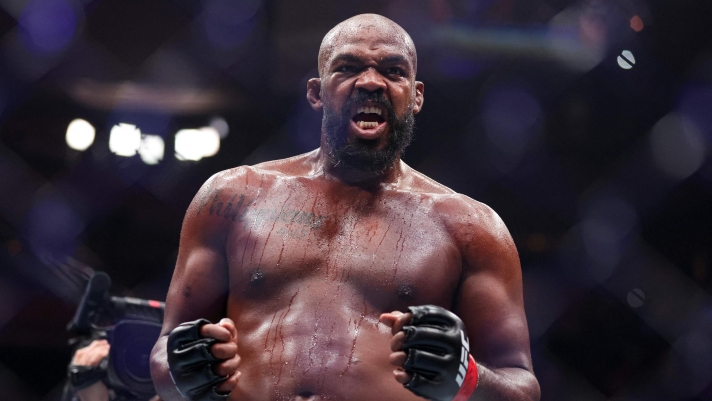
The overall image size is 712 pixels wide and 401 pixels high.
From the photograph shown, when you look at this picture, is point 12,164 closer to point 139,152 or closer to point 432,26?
point 139,152

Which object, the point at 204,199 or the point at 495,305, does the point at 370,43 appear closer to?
the point at 204,199

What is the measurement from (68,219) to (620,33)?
6.82 feet

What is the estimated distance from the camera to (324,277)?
1.30 metres

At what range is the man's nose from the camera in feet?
4.55

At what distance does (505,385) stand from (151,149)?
190 centimetres

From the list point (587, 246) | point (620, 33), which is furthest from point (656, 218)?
point (620, 33)

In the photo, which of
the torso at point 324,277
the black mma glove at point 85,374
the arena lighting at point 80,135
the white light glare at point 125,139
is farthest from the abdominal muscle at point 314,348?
the arena lighting at point 80,135

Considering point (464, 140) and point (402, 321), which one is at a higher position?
point (402, 321)

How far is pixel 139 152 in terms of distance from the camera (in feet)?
8.84

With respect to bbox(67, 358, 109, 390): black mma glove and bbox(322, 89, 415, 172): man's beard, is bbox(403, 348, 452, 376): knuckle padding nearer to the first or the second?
bbox(322, 89, 415, 172): man's beard

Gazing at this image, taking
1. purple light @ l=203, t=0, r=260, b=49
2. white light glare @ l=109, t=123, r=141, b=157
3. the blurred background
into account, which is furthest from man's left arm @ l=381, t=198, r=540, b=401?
white light glare @ l=109, t=123, r=141, b=157

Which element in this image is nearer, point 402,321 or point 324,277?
point 402,321

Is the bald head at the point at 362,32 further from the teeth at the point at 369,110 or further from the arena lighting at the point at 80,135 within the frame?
the arena lighting at the point at 80,135

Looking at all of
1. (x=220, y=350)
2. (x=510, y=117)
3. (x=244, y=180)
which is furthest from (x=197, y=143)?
(x=220, y=350)
